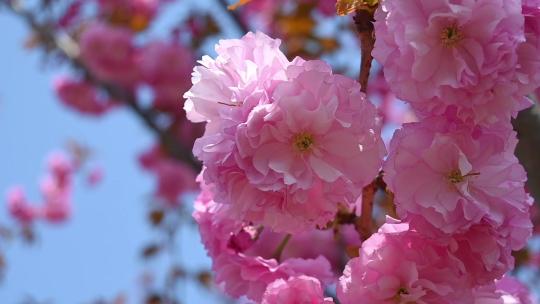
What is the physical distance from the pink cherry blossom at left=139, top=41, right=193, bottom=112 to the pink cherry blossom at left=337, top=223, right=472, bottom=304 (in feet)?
11.4

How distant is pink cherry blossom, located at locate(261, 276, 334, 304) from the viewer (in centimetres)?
105

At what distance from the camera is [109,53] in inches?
178

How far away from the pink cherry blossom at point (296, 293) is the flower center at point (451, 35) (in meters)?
0.39

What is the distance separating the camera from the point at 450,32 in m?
0.91

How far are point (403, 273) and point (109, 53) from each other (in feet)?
12.5

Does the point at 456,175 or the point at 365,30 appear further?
the point at 365,30

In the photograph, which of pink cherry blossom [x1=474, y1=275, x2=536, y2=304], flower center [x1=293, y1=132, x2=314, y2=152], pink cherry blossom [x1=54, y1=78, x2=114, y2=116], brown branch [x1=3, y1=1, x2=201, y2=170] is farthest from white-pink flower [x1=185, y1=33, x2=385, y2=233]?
pink cherry blossom [x1=54, y1=78, x2=114, y2=116]

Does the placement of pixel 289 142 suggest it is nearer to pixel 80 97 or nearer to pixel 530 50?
pixel 530 50

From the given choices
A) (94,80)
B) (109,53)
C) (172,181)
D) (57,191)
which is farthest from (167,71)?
(57,191)

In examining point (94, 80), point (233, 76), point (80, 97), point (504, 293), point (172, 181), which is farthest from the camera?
point (80, 97)

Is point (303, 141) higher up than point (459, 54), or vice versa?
point (303, 141)

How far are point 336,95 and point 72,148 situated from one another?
20.7 ft

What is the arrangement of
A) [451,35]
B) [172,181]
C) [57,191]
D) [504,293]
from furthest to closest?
1. [57,191]
2. [172,181]
3. [504,293]
4. [451,35]

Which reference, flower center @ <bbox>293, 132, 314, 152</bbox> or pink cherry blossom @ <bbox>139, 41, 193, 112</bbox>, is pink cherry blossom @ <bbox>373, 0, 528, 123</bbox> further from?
pink cherry blossom @ <bbox>139, 41, 193, 112</bbox>
